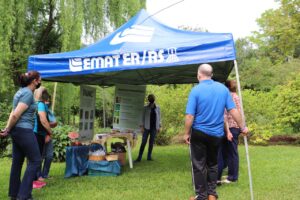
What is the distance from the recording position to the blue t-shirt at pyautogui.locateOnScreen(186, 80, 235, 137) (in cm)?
462

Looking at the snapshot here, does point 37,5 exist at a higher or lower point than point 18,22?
higher

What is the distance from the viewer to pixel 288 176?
723 cm

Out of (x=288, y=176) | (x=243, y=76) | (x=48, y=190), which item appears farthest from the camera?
(x=243, y=76)

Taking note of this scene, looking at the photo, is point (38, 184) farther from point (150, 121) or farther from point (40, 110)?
point (150, 121)

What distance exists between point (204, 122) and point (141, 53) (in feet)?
6.52

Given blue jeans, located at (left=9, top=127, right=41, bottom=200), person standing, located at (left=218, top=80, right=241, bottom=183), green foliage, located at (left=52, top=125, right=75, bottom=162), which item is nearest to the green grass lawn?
person standing, located at (left=218, top=80, right=241, bottom=183)

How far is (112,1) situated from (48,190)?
914 cm

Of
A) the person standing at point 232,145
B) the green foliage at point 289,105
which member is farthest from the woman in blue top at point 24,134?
the green foliage at point 289,105

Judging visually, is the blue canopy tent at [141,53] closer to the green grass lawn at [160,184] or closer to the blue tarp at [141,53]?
the blue tarp at [141,53]

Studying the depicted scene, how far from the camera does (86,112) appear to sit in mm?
8383

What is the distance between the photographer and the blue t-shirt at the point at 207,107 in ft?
15.2

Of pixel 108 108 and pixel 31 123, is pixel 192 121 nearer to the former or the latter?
pixel 31 123

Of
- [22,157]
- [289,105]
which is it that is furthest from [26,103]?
[289,105]

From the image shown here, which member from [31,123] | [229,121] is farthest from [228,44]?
[31,123]
